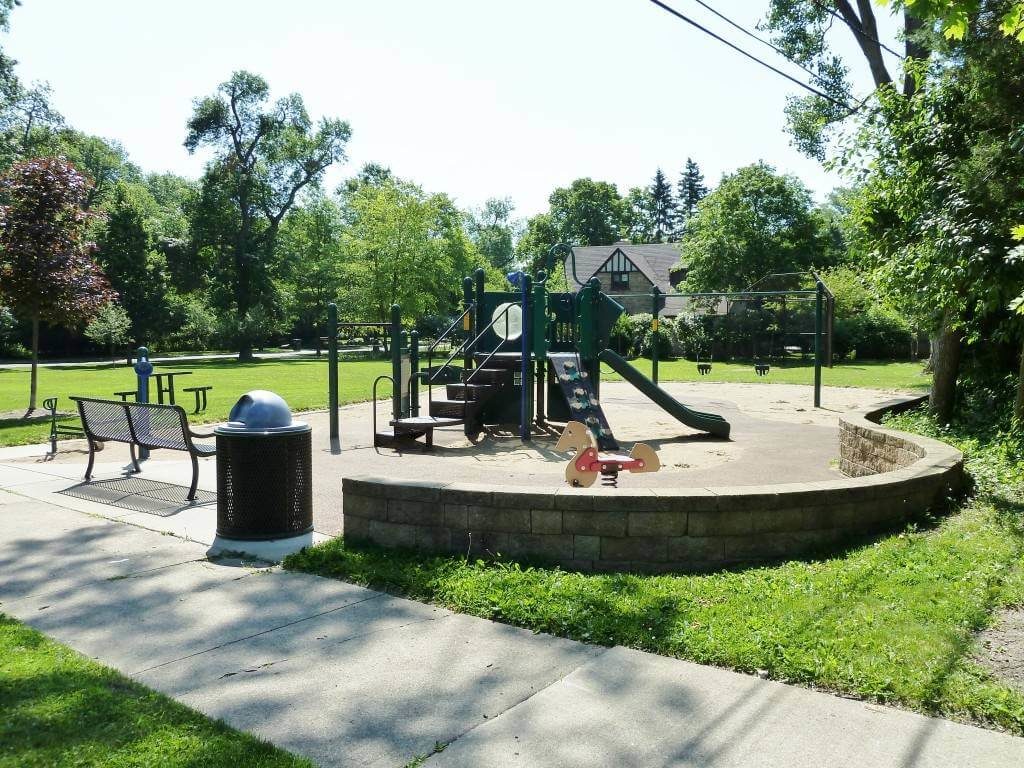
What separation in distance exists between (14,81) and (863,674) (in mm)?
50212

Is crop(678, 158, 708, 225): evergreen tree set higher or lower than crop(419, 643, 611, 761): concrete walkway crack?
higher

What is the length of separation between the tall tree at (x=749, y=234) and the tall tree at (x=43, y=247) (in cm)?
3739

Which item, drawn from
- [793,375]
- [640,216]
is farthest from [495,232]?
[793,375]

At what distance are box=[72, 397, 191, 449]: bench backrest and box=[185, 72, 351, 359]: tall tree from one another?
4149cm

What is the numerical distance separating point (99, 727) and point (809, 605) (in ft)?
11.3

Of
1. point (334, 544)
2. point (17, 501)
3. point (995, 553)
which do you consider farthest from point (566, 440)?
point (17, 501)

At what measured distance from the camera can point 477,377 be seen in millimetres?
12875

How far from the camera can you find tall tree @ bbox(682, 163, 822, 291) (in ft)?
158

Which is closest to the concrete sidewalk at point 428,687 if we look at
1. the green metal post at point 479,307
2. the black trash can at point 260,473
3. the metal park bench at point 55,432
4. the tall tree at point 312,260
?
the black trash can at point 260,473

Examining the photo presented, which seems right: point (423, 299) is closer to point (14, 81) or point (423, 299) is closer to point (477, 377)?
point (14, 81)

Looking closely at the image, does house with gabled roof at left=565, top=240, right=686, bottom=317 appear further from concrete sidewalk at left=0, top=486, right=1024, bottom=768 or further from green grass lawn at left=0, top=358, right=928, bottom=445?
concrete sidewalk at left=0, top=486, right=1024, bottom=768

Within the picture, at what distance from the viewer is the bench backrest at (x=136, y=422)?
7.80m

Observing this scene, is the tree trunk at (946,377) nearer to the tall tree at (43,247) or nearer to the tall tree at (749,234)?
the tall tree at (43,247)

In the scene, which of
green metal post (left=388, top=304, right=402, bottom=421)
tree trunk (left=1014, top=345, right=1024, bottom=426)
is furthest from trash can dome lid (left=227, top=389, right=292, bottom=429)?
tree trunk (left=1014, top=345, right=1024, bottom=426)
